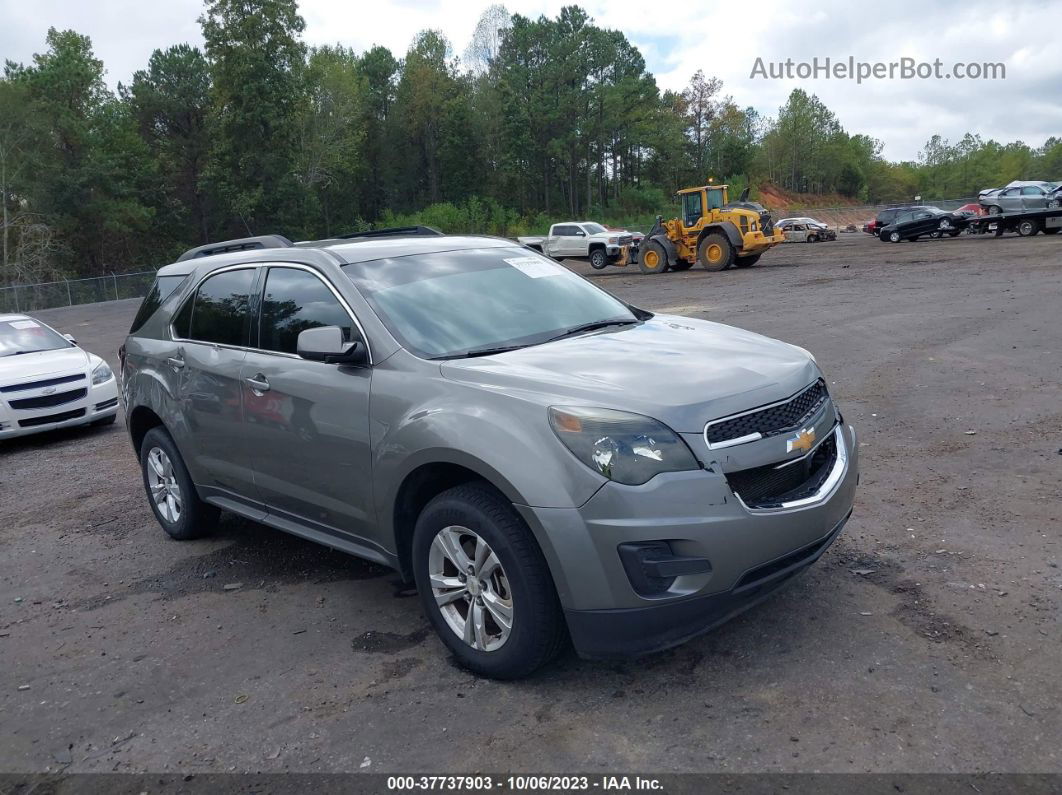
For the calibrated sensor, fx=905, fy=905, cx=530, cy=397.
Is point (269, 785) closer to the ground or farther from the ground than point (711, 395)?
closer to the ground

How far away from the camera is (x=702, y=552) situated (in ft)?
10.9

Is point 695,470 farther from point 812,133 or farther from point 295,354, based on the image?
point 812,133

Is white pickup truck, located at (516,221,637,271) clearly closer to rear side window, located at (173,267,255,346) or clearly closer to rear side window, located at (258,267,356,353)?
rear side window, located at (173,267,255,346)

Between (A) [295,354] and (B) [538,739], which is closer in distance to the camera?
(B) [538,739]

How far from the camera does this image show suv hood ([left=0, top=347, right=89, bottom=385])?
988cm

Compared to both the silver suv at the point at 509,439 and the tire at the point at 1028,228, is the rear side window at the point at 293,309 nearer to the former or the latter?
the silver suv at the point at 509,439

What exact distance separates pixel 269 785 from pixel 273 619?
5.03 feet

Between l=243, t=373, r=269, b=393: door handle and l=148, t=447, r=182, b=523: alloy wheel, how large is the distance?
1.38 meters

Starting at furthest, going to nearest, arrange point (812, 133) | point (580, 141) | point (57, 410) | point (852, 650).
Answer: point (812, 133), point (580, 141), point (57, 410), point (852, 650)

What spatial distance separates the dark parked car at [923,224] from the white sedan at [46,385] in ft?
117

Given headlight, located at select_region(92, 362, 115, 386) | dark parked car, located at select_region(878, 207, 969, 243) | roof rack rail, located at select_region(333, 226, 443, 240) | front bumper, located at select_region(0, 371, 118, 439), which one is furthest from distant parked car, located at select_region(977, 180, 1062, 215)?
roof rack rail, located at select_region(333, 226, 443, 240)

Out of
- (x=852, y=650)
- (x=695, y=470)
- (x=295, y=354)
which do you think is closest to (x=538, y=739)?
(x=695, y=470)

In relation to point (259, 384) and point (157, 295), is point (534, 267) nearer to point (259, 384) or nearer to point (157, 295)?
point (259, 384)

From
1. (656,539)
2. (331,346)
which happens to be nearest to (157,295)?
(331,346)
